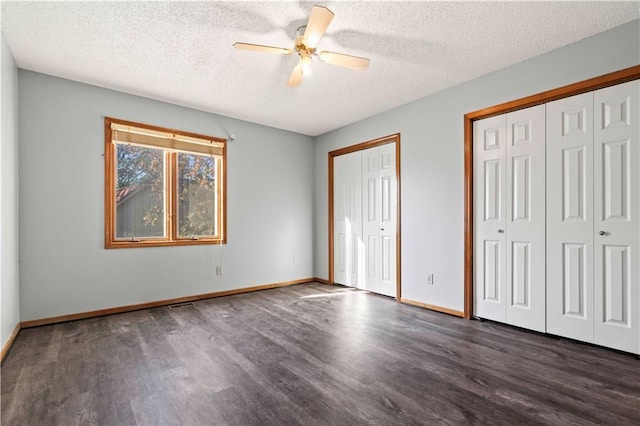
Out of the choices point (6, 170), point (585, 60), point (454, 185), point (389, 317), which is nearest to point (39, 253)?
point (6, 170)

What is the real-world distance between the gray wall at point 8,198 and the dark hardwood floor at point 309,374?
31 centimetres

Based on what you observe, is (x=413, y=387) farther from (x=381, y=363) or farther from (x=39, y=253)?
(x=39, y=253)

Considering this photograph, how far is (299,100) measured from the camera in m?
3.92

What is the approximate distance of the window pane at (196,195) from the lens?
4.20 metres

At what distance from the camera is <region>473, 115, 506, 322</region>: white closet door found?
3.18 metres

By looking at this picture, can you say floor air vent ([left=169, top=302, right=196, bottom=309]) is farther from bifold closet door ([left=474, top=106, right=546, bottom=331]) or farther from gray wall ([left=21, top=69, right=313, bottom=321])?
bifold closet door ([left=474, top=106, right=546, bottom=331])

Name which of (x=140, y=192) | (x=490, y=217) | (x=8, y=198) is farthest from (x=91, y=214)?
(x=490, y=217)

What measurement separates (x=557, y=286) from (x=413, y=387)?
1.78 meters

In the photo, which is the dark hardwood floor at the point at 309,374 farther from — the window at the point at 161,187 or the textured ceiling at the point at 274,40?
the textured ceiling at the point at 274,40

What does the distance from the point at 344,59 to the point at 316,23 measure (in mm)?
512

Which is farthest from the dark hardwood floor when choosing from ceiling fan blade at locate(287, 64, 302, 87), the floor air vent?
ceiling fan blade at locate(287, 64, 302, 87)

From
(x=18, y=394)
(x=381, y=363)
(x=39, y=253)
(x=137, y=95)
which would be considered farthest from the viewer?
(x=137, y=95)

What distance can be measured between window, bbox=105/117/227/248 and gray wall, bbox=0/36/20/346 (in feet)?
2.50

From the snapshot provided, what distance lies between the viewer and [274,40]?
259 centimetres
